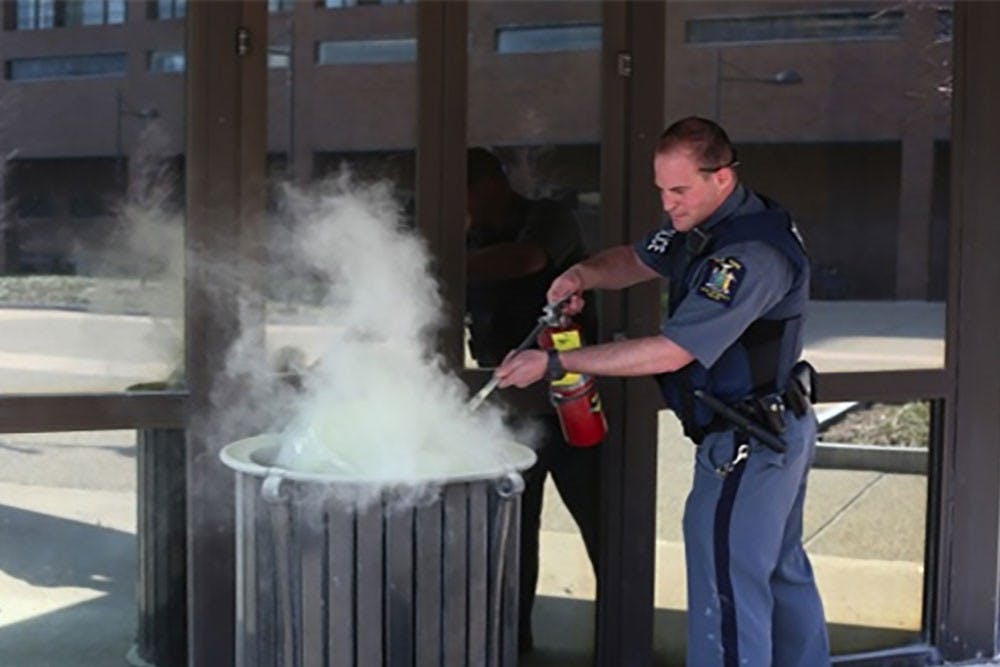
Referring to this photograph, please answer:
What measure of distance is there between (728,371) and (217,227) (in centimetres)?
133

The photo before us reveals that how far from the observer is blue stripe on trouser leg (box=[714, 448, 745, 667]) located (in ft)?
10.0

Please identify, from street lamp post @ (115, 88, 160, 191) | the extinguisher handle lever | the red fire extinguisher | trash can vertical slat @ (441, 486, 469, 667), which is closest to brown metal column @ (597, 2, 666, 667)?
the red fire extinguisher

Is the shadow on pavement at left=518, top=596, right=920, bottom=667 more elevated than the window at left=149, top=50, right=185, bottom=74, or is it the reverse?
the window at left=149, top=50, right=185, bottom=74

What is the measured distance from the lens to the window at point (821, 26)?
13.0 ft

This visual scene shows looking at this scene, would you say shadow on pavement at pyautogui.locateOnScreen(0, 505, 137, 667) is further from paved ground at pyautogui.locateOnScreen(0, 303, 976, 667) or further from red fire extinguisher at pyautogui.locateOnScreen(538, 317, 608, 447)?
red fire extinguisher at pyautogui.locateOnScreen(538, 317, 608, 447)

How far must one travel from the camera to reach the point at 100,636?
11.1 ft

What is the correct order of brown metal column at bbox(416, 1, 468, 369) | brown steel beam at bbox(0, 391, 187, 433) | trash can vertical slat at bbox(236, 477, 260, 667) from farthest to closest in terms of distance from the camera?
brown metal column at bbox(416, 1, 468, 369), brown steel beam at bbox(0, 391, 187, 433), trash can vertical slat at bbox(236, 477, 260, 667)

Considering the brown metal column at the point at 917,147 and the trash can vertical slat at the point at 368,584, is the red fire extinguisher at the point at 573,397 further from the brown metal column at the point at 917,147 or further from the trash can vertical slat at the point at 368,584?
the brown metal column at the point at 917,147

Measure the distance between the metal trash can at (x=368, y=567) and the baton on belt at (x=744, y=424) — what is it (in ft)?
2.03

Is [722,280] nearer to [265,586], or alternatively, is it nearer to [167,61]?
[265,586]

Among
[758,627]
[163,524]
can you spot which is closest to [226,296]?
[163,524]

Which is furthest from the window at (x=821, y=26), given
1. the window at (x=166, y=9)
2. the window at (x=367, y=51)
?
the window at (x=166, y=9)

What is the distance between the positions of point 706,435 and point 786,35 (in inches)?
59.7

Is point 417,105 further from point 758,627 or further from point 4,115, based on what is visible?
point 758,627
